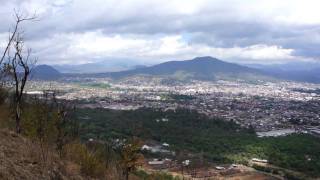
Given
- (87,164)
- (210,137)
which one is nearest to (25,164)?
(87,164)

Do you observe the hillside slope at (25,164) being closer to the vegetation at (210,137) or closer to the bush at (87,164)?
the bush at (87,164)

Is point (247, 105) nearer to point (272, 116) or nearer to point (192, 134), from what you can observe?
point (272, 116)

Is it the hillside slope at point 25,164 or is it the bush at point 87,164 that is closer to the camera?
the hillside slope at point 25,164

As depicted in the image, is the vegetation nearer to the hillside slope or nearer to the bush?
the bush

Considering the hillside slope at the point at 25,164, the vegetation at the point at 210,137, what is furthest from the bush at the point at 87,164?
the vegetation at the point at 210,137

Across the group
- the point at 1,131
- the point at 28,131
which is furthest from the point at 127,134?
the point at 1,131

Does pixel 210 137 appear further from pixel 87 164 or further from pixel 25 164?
pixel 25 164

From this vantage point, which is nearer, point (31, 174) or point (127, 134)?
point (31, 174)

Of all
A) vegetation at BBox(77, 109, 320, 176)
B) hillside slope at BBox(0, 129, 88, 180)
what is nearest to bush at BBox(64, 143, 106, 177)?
hillside slope at BBox(0, 129, 88, 180)
